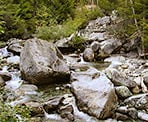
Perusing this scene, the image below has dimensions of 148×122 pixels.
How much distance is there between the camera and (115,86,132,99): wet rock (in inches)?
341

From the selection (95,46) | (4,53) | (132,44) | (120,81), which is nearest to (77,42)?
(95,46)

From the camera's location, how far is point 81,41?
50.1 feet

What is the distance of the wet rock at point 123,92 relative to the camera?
8658 mm

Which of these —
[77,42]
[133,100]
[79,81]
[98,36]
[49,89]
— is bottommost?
[133,100]

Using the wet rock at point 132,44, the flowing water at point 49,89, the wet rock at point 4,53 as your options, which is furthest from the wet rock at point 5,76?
the wet rock at point 132,44

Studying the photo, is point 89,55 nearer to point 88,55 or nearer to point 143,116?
point 88,55

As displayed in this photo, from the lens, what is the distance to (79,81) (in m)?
9.19

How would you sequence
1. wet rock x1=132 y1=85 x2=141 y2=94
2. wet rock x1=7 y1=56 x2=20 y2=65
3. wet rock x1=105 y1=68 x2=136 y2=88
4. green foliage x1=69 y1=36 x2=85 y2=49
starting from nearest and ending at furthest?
wet rock x1=132 y1=85 x2=141 y2=94
wet rock x1=105 y1=68 x2=136 y2=88
wet rock x1=7 y1=56 x2=20 y2=65
green foliage x1=69 y1=36 x2=85 y2=49

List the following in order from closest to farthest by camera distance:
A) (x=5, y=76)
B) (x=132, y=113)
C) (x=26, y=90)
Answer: (x=132, y=113)
(x=26, y=90)
(x=5, y=76)

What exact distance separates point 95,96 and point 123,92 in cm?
103

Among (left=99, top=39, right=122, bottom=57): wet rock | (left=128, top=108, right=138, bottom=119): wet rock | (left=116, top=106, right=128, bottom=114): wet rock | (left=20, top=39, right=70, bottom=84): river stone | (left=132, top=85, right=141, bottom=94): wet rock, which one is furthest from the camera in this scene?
(left=99, top=39, right=122, bottom=57): wet rock

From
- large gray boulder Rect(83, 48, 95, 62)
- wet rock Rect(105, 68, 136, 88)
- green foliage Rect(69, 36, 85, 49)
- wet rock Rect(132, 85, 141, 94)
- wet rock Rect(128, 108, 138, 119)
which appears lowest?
wet rock Rect(128, 108, 138, 119)

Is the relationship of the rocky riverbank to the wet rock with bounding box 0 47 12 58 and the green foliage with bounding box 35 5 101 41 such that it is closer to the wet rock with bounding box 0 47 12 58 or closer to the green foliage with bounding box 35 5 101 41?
the wet rock with bounding box 0 47 12 58

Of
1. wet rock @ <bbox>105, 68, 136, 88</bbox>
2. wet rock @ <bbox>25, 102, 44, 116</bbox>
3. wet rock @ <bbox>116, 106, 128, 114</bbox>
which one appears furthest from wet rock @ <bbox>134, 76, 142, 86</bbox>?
wet rock @ <bbox>25, 102, 44, 116</bbox>
